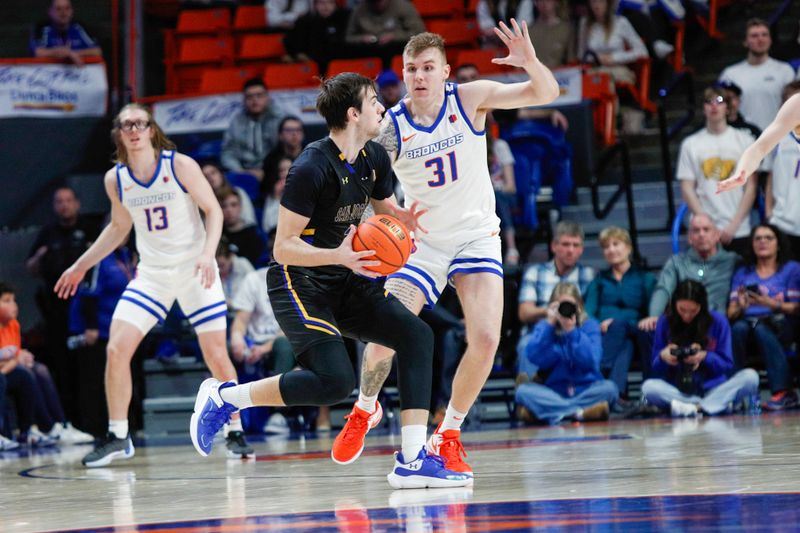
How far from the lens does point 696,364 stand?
941 cm

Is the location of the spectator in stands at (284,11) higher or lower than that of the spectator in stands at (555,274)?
higher

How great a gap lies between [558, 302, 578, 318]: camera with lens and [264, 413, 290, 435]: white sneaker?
8.26ft

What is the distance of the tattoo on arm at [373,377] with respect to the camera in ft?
19.4

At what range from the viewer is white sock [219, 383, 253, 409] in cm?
568

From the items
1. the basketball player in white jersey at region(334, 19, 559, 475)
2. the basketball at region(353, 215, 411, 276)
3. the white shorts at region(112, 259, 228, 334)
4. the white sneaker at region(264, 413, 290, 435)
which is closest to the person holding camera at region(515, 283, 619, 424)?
the white sneaker at region(264, 413, 290, 435)

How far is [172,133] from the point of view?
12961 mm

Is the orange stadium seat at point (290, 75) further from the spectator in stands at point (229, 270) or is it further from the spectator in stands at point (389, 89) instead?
the spectator in stands at point (229, 270)

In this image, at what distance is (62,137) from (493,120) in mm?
4610

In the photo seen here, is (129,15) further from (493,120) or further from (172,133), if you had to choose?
Result: (493,120)

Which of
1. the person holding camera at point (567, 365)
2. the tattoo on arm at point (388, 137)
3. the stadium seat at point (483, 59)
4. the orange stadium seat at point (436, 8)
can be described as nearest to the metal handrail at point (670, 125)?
the stadium seat at point (483, 59)

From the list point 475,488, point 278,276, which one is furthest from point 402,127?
point 475,488

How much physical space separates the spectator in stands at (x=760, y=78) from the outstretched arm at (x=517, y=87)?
5.86 meters

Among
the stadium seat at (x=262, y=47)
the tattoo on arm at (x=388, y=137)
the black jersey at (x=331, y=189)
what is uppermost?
the stadium seat at (x=262, y=47)

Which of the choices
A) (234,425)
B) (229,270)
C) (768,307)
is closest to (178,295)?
(234,425)
